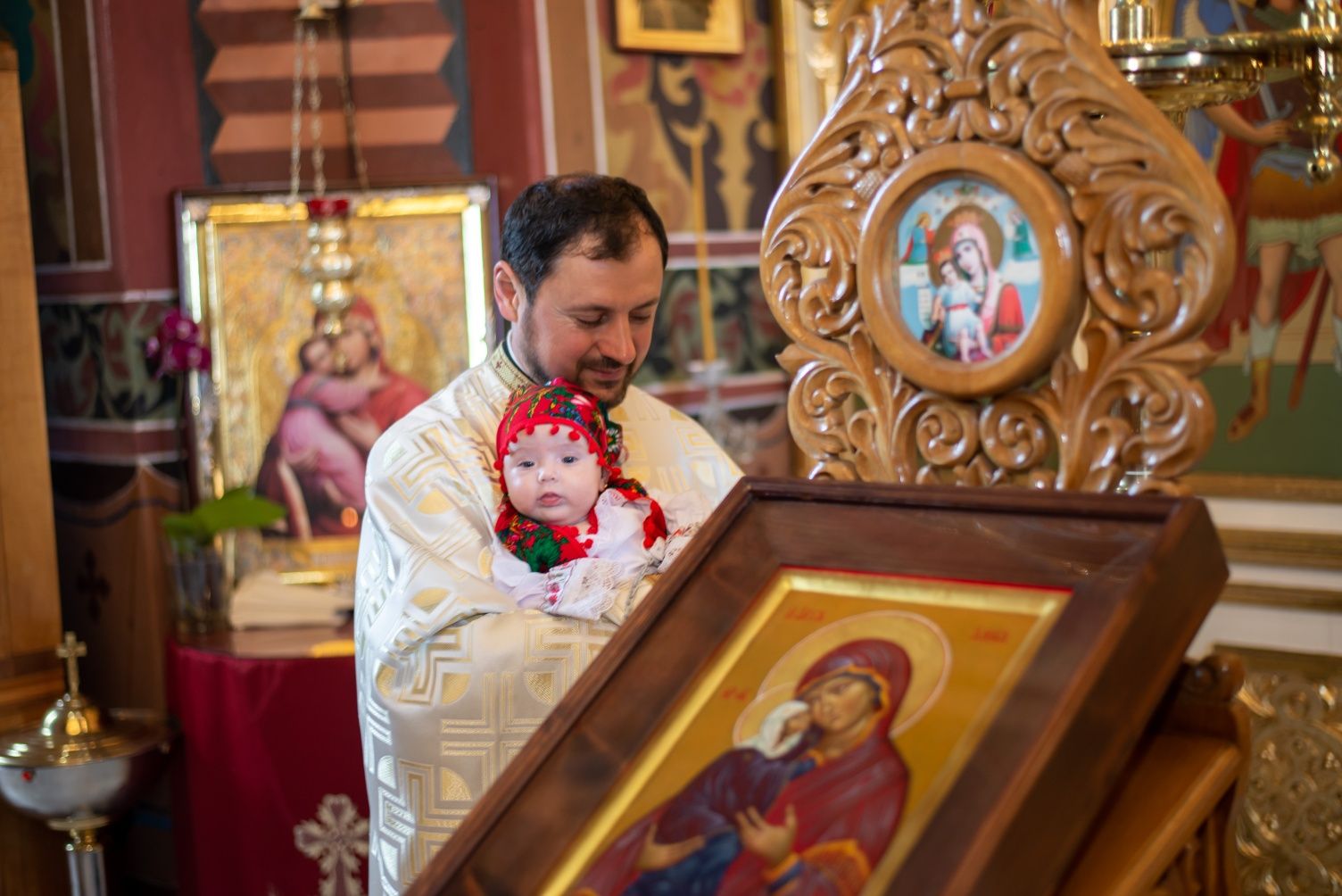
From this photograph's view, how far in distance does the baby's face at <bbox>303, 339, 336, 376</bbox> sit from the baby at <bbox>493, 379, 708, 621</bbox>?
2467 mm

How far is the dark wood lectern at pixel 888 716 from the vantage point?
0.98 meters

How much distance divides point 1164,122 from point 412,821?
1.57 meters

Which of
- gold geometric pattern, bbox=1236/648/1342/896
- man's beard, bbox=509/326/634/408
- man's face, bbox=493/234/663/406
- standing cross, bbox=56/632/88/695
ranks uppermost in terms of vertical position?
man's face, bbox=493/234/663/406

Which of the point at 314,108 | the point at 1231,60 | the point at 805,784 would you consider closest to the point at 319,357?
the point at 314,108

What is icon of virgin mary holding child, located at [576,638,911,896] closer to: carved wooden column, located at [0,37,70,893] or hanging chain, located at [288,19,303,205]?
carved wooden column, located at [0,37,70,893]

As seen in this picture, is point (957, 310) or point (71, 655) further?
point (71, 655)

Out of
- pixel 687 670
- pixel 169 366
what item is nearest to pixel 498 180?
pixel 169 366

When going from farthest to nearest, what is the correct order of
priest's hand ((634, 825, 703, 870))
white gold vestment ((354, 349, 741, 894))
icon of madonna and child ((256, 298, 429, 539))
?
icon of madonna and child ((256, 298, 429, 539)), white gold vestment ((354, 349, 741, 894)), priest's hand ((634, 825, 703, 870))

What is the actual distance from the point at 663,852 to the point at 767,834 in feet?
0.28

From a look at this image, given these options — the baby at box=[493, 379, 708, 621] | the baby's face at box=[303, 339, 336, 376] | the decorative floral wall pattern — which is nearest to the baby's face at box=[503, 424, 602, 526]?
the baby at box=[493, 379, 708, 621]

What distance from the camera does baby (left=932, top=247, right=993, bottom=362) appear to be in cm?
121

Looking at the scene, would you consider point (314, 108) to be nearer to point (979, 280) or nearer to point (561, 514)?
point (561, 514)

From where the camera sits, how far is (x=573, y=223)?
7.38 feet

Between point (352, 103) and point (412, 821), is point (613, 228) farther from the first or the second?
point (352, 103)
